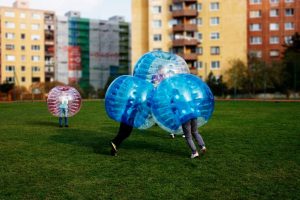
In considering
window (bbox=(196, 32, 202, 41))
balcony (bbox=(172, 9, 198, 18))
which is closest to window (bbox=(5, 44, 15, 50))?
balcony (bbox=(172, 9, 198, 18))

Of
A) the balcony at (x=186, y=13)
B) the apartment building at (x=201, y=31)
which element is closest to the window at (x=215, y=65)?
the apartment building at (x=201, y=31)

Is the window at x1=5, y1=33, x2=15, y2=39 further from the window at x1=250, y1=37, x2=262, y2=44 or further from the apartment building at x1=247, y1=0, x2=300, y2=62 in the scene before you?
the window at x1=250, y1=37, x2=262, y2=44

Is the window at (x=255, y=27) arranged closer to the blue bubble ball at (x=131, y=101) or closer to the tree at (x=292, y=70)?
the tree at (x=292, y=70)

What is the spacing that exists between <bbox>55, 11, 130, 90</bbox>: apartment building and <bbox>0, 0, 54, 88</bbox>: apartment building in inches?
167

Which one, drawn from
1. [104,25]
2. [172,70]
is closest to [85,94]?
[104,25]

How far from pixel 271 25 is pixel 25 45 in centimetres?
5423

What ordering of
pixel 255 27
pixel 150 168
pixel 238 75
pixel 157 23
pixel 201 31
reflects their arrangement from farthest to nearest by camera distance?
pixel 255 27, pixel 157 23, pixel 201 31, pixel 238 75, pixel 150 168

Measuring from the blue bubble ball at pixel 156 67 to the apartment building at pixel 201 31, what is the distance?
60.2m

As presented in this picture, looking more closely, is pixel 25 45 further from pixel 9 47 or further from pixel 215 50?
pixel 215 50

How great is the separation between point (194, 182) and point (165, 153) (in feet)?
10.9

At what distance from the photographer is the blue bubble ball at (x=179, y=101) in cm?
1020

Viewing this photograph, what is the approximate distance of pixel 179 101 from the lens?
10188 millimetres

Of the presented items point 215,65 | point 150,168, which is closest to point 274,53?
point 215,65

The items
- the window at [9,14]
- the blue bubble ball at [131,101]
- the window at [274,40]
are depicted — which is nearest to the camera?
the blue bubble ball at [131,101]
